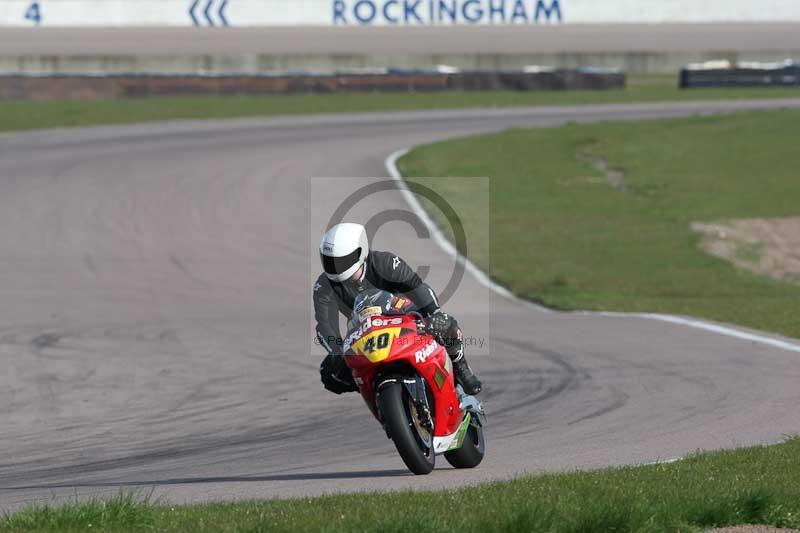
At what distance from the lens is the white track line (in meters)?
15.2

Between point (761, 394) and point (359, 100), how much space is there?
33.3 m

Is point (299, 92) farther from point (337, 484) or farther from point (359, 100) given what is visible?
point (337, 484)

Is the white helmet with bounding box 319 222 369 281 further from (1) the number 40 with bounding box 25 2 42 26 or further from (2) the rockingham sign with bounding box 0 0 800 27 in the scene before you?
(1) the number 40 with bounding box 25 2 42 26

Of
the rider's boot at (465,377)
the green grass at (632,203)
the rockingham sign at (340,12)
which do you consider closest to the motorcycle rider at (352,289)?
the rider's boot at (465,377)

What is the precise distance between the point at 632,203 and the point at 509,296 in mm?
8689

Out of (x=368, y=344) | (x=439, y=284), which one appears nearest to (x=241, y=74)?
(x=439, y=284)

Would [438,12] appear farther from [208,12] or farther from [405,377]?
[405,377]

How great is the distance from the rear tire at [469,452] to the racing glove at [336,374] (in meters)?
0.87

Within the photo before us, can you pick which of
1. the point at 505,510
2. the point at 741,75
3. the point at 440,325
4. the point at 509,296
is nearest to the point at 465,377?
the point at 440,325

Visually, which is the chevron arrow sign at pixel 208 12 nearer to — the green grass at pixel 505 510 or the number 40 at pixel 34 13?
the number 40 at pixel 34 13

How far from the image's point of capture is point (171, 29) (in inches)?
2183

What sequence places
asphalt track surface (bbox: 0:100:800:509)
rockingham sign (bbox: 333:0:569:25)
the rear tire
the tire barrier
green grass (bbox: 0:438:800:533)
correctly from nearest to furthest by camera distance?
green grass (bbox: 0:438:800:533)
the rear tire
asphalt track surface (bbox: 0:100:800:509)
the tire barrier
rockingham sign (bbox: 333:0:569:25)

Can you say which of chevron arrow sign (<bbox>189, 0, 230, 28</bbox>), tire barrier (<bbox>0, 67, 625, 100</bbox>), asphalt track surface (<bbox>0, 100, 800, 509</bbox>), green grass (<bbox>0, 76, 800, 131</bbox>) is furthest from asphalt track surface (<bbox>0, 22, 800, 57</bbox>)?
asphalt track surface (<bbox>0, 100, 800, 509</bbox>)

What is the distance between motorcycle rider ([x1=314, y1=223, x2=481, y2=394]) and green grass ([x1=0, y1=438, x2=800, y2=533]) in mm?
1194
